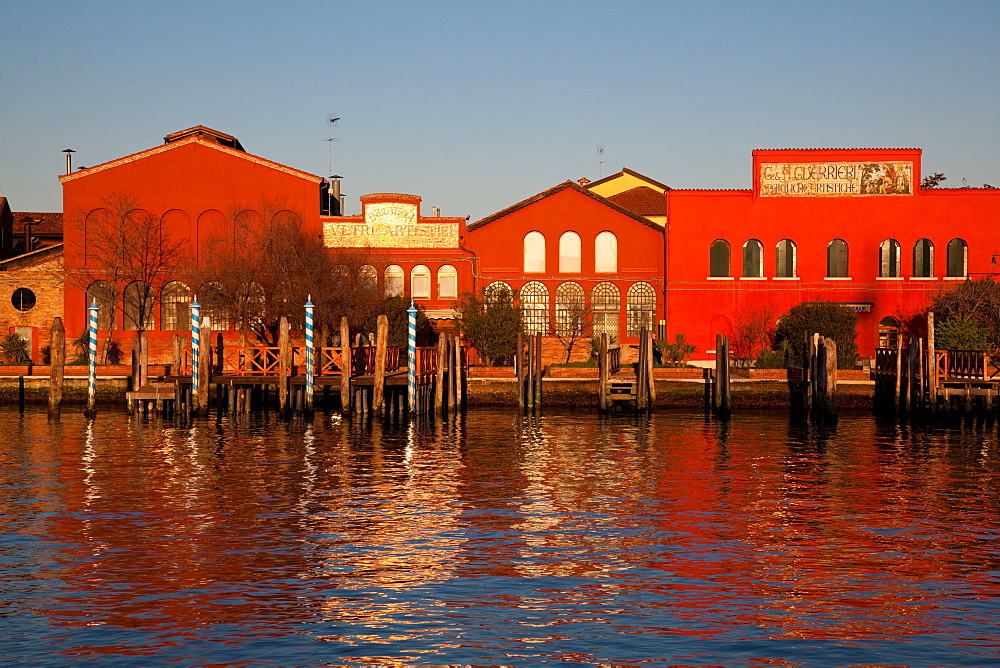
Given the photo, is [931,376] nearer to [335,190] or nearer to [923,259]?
[923,259]

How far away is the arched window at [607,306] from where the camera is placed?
52281 millimetres

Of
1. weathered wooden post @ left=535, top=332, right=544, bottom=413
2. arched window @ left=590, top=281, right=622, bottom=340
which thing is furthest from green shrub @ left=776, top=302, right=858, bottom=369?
weathered wooden post @ left=535, top=332, right=544, bottom=413

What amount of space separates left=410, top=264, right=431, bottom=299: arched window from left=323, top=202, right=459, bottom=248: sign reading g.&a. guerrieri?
3.51ft

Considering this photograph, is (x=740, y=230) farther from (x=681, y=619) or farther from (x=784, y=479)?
(x=681, y=619)

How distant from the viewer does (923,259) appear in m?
50.9

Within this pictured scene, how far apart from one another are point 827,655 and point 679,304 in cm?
4121

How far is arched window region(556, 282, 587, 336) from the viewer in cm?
5141

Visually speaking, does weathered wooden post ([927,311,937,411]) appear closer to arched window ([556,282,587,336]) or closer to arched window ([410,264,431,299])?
arched window ([556,282,587,336])

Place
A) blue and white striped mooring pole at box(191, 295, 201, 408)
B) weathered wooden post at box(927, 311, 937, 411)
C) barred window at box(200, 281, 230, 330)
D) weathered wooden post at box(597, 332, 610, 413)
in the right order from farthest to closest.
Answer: barred window at box(200, 281, 230, 330) → weathered wooden post at box(597, 332, 610, 413) → weathered wooden post at box(927, 311, 937, 411) → blue and white striped mooring pole at box(191, 295, 201, 408)

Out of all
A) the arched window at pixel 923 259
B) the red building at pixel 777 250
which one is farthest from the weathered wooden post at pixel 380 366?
the arched window at pixel 923 259

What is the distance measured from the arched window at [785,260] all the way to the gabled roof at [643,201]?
46.3 ft

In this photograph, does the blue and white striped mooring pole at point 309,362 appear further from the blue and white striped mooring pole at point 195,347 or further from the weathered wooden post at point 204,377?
the blue and white striped mooring pole at point 195,347

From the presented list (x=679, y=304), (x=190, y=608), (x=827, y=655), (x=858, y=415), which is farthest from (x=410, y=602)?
(x=679, y=304)

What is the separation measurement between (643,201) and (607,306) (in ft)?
56.3
